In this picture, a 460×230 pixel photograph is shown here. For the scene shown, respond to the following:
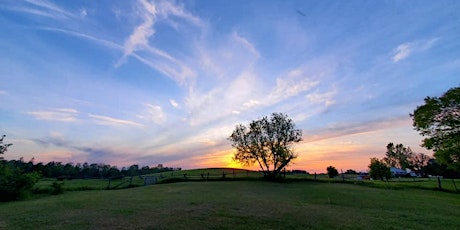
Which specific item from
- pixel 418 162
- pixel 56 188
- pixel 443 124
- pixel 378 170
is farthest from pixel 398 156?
pixel 56 188

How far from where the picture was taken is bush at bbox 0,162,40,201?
21109 millimetres

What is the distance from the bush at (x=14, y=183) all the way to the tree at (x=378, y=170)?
5781cm

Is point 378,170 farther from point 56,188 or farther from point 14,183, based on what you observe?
point 14,183

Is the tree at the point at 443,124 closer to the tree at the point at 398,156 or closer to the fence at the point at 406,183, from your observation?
the fence at the point at 406,183

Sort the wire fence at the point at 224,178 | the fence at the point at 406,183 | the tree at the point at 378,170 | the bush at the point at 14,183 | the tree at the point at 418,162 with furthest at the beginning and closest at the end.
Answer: the tree at the point at 418,162, the tree at the point at 378,170, the wire fence at the point at 224,178, the fence at the point at 406,183, the bush at the point at 14,183

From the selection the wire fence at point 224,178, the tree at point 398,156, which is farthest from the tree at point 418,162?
the wire fence at point 224,178

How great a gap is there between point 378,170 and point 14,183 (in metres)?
59.2

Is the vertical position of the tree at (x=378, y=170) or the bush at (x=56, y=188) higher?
the tree at (x=378, y=170)

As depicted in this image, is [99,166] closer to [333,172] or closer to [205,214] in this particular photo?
[333,172]

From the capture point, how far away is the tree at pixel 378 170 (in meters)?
53.3

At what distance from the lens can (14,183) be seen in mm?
21750

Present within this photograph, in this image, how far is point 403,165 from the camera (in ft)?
319

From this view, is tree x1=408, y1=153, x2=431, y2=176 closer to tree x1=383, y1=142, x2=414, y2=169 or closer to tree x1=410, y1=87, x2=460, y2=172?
tree x1=383, y1=142, x2=414, y2=169

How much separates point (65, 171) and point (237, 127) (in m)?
73.7
